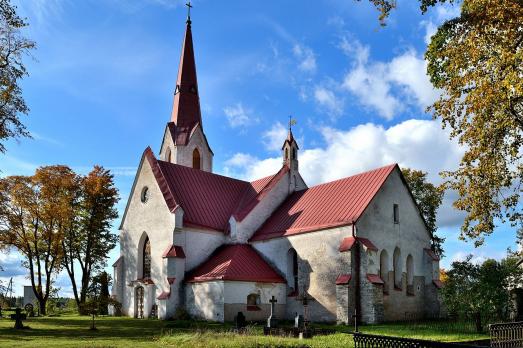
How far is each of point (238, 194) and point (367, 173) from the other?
10.3 meters

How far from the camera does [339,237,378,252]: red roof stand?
25.1 meters

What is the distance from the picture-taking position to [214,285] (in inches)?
1061

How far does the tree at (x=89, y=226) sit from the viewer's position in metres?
39.7

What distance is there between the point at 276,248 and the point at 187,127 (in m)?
14.1

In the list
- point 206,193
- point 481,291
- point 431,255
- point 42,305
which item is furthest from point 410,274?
point 42,305

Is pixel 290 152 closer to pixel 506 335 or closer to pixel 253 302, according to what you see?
pixel 253 302

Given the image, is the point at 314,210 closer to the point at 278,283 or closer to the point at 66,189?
the point at 278,283

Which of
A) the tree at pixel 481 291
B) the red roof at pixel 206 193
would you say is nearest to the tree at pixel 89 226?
the red roof at pixel 206 193

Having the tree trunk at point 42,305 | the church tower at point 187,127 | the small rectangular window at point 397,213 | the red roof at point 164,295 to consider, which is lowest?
the tree trunk at point 42,305

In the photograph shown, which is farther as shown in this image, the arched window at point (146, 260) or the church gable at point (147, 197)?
the arched window at point (146, 260)

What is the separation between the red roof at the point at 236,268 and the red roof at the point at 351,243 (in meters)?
5.22

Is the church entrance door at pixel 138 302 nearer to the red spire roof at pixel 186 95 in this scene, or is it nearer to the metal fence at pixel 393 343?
the red spire roof at pixel 186 95

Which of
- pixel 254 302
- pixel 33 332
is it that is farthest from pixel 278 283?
pixel 33 332

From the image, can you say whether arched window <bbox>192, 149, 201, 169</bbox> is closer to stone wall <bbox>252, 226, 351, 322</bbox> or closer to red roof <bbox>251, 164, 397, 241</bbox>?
red roof <bbox>251, 164, 397, 241</bbox>
